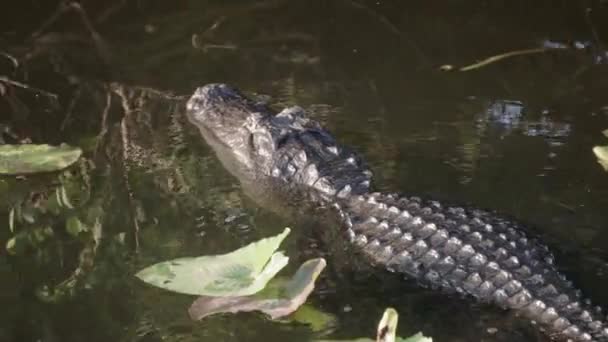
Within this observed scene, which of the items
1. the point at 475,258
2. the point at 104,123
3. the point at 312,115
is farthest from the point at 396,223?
the point at 104,123

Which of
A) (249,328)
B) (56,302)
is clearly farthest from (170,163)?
(249,328)

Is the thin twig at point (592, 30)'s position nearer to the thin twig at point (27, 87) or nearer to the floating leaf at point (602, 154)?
the floating leaf at point (602, 154)

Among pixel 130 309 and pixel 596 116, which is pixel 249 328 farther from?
pixel 596 116

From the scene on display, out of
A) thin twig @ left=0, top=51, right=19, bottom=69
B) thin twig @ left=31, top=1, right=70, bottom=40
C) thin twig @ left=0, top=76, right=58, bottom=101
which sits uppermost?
thin twig @ left=31, top=1, right=70, bottom=40

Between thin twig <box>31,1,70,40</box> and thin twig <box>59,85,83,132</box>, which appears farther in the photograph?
thin twig <box>31,1,70,40</box>

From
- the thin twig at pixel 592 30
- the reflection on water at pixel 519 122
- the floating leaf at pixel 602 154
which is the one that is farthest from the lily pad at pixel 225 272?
the thin twig at pixel 592 30

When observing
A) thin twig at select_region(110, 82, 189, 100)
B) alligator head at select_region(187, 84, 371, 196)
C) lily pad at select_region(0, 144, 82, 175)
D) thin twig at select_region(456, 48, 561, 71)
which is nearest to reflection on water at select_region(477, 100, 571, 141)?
thin twig at select_region(456, 48, 561, 71)

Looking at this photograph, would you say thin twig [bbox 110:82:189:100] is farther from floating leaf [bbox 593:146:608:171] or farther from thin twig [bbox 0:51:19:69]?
floating leaf [bbox 593:146:608:171]

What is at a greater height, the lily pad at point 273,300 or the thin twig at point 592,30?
the thin twig at point 592,30
